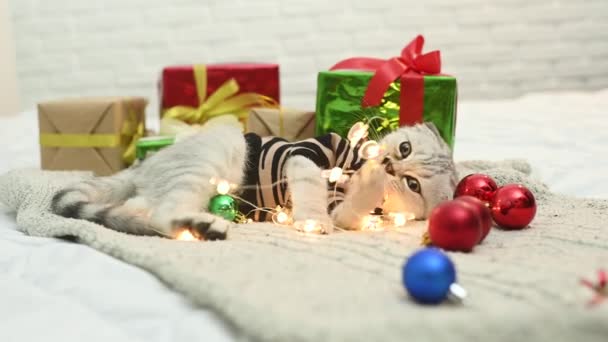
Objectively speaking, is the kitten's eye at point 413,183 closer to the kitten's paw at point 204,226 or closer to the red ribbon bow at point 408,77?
the red ribbon bow at point 408,77

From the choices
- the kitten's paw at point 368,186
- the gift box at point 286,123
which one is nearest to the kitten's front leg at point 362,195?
the kitten's paw at point 368,186

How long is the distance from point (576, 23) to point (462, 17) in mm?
525

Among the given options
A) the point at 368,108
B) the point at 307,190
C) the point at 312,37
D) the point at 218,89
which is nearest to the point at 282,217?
the point at 307,190

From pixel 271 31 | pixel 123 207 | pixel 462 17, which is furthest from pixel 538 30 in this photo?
pixel 123 207

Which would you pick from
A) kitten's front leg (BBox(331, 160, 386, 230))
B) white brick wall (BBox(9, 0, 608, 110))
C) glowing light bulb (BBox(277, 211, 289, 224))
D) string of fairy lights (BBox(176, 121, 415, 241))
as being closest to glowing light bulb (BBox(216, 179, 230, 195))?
string of fairy lights (BBox(176, 121, 415, 241))

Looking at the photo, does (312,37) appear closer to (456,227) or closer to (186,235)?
(186,235)

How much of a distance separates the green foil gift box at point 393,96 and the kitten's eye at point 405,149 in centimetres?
A: 14

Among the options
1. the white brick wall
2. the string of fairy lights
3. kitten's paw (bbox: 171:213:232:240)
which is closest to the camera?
kitten's paw (bbox: 171:213:232:240)

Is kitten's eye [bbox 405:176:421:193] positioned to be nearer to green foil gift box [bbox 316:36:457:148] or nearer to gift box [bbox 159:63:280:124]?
green foil gift box [bbox 316:36:457:148]

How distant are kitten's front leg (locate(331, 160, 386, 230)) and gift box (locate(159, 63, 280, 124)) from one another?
0.61 metres

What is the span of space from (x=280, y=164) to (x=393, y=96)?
0.95ft

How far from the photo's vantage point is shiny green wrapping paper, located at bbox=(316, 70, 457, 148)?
1379 millimetres

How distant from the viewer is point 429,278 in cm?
70

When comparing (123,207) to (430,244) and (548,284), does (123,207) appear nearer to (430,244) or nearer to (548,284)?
(430,244)
